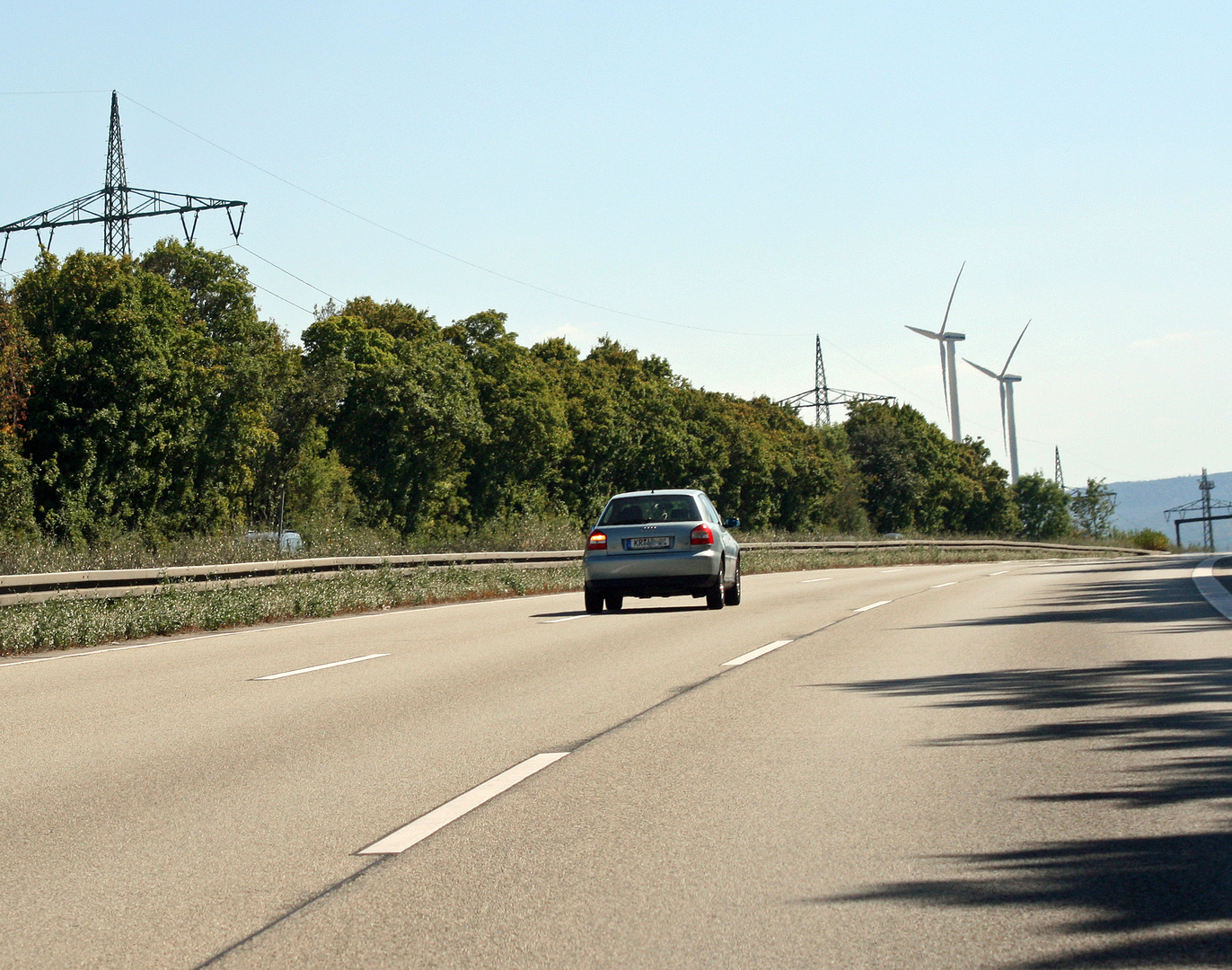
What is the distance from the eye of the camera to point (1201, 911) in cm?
443

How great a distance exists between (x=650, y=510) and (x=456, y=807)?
13.7 meters

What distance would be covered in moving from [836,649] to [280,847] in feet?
27.8

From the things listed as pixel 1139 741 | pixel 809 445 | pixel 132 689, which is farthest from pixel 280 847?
pixel 809 445

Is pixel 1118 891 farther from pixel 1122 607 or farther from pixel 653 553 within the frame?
pixel 1122 607

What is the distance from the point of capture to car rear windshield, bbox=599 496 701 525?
774 inches

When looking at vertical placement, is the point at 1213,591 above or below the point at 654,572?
below

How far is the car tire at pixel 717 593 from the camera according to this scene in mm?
19641

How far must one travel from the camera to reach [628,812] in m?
6.10

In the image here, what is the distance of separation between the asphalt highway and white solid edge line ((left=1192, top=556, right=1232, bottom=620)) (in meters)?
6.35

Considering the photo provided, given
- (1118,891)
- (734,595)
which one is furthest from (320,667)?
(734,595)

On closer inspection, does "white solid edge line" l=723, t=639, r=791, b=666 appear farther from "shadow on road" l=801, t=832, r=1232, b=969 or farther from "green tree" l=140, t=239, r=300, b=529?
"green tree" l=140, t=239, r=300, b=529

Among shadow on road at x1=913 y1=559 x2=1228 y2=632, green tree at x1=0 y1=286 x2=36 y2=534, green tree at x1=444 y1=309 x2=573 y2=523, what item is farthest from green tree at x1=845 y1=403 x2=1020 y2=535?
shadow on road at x1=913 y1=559 x2=1228 y2=632

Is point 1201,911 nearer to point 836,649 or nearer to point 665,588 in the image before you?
point 836,649

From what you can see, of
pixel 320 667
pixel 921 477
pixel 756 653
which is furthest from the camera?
pixel 921 477
